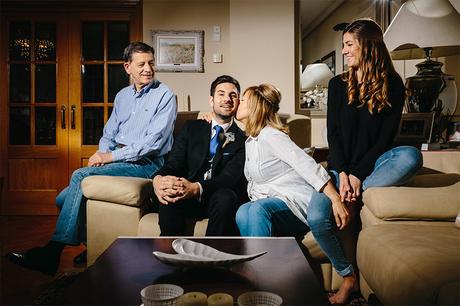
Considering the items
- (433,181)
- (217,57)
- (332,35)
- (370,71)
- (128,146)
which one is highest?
(332,35)

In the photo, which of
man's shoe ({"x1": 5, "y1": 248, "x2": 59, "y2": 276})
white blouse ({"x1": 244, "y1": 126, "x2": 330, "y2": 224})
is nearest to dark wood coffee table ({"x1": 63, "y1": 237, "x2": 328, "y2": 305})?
white blouse ({"x1": 244, "y1": 126, "x2": 330, "y2": 224})

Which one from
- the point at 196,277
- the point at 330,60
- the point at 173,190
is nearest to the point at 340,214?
the point at 173,190

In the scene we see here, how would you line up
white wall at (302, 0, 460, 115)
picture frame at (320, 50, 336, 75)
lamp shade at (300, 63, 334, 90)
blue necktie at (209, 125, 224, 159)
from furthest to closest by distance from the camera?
picture frame at (320, 50, 336, 75) → lamp shade at (300, 63, 334, 90) → white wall at (302, 0, 460, 115) → blue necktie at (209, 125, 224, 159)

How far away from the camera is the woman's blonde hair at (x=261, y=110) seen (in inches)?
82.6

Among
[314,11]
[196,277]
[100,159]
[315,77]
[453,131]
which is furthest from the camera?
[314,11]

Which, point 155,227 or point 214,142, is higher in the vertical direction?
point 214,142

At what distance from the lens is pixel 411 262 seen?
130 cm

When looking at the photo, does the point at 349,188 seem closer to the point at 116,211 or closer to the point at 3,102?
the point at 116,211

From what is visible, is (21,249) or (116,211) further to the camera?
(21,249)

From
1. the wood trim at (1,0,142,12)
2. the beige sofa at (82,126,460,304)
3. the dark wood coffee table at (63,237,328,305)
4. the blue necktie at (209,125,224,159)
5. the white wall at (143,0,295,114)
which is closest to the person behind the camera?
the dark wood coffee table at (63,237,328,305)

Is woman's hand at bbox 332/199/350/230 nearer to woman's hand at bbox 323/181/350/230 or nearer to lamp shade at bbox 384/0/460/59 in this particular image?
woman's hand at bbox 323/181/350/230

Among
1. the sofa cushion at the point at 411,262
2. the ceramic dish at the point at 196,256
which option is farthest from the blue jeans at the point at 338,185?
the ceramic dish at the point at 196,256

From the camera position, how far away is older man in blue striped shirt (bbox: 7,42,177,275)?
7.31ft

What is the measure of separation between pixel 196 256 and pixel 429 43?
2070 millimetres
